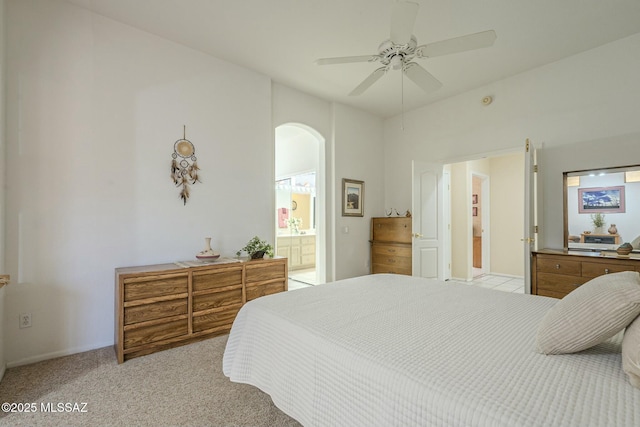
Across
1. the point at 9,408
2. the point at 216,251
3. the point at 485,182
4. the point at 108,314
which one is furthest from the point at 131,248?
the point at 485,182

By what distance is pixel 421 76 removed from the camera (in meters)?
2.38

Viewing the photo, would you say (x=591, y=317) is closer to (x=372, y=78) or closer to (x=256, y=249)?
(x=372, y=78)

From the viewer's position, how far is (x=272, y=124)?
12.6ft

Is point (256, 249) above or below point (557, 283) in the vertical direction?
above

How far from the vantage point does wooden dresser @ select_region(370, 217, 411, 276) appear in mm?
4418

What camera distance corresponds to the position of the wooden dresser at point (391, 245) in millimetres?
4418

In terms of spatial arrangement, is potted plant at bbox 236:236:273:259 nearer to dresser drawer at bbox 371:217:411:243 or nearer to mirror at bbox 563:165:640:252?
dresser drawer at bbox 371:217:411:243

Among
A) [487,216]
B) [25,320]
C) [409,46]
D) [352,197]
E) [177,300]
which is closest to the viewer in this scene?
[409,46]

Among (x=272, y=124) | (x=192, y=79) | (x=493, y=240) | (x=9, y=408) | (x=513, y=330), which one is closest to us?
(x=513, y=330)

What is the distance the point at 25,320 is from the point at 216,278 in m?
1.44

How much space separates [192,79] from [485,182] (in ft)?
18.1

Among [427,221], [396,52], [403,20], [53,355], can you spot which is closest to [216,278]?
[53,355]

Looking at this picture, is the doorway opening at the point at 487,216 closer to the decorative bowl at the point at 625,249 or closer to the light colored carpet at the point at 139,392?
the decorative bowl at the point at 625,249

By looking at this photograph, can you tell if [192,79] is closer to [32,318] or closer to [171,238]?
[171,238]
